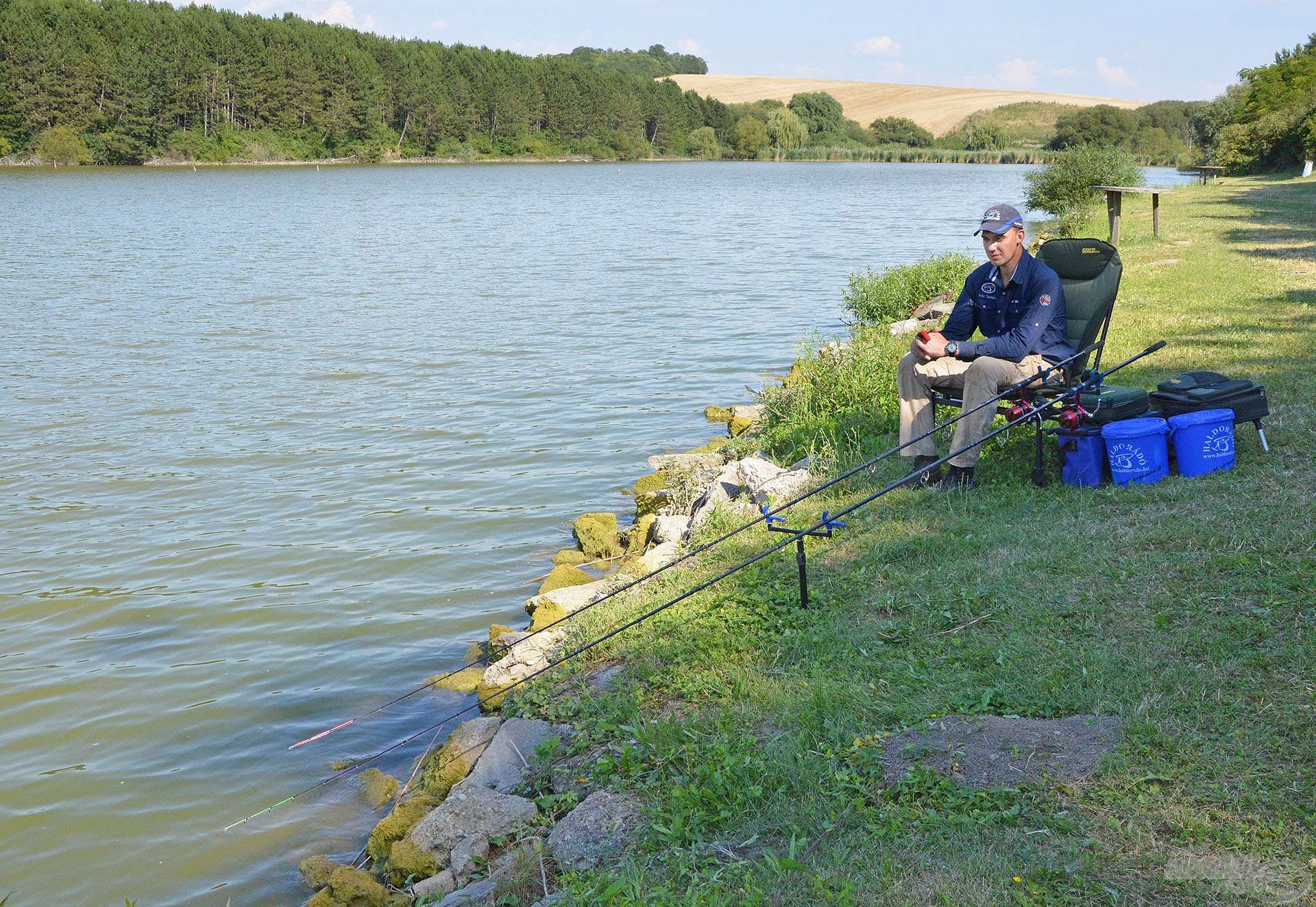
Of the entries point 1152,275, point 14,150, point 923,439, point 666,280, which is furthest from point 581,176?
point 923,439

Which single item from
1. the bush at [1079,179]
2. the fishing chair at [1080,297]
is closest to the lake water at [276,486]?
the fishing chair at [1080,297]

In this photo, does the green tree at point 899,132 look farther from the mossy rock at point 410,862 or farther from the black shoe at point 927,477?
the mossy rock at point 410,862

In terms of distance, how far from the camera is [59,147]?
72.9 meters

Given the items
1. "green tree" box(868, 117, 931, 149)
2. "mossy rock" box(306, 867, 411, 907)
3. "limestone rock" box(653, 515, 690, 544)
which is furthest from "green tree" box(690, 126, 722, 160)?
"mossy rock" box(306, 867, 411, 907)

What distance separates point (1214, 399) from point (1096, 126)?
10151 centimetres

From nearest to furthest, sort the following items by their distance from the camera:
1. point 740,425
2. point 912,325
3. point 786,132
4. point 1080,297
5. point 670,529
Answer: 1. point 1080,297
2. point 670,529
3. point 740,425
4. point 912,325
5. point 786,132

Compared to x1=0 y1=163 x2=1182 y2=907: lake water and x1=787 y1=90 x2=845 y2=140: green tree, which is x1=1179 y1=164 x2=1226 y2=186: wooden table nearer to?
x1=0 y1=163 x2=1182 y2=907: lake water

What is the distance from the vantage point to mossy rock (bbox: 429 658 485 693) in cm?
646

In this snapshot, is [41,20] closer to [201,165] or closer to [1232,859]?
[201,165]

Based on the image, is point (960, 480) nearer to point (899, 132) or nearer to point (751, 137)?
point (751, 137)

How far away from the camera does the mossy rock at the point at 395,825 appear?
15.7 ft

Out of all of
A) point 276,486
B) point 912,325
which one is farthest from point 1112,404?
point 912,325

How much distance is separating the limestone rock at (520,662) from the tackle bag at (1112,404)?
3.42m

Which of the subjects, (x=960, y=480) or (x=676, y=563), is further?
(x=960, y=480)
